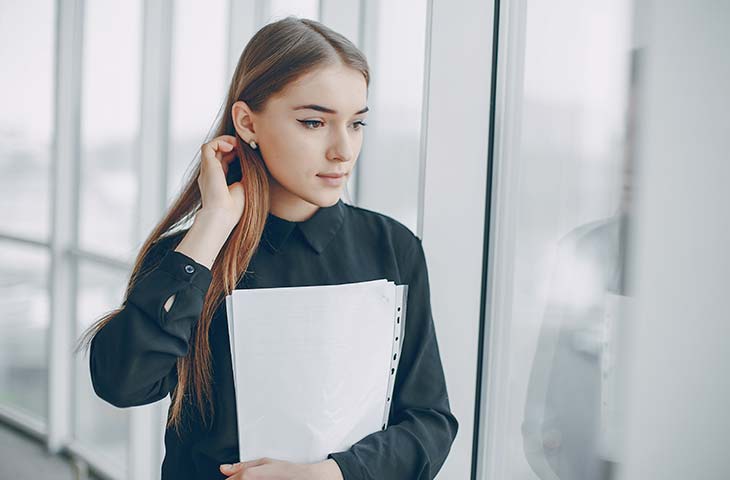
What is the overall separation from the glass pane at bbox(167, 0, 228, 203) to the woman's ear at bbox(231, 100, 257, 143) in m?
1.35

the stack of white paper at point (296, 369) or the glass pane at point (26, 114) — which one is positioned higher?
the glass pane at point (26, 114)

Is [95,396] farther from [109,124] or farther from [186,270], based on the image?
[186,270]

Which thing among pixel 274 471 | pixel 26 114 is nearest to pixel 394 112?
pixel 274 471

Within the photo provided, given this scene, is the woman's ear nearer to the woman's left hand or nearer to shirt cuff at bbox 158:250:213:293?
shirt cuff at bbox 158:250:213:293

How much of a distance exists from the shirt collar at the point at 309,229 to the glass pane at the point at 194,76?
1.37 m

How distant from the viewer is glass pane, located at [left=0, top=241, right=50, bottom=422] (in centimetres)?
370

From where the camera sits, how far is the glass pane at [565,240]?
3.08ft

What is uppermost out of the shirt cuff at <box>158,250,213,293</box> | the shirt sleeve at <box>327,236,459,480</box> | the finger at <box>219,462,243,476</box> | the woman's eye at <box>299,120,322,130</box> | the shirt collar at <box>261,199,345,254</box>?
the woman's eye at <box>299,120,322,130</box>

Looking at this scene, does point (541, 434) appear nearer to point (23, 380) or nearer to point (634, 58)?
point (634, 58)

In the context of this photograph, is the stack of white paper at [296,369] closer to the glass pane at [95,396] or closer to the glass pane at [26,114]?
the glass pane at [95,396]

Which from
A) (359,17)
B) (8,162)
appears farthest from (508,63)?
(8,162)

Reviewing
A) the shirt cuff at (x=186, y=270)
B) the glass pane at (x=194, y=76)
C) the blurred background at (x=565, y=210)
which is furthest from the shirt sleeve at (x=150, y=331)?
the glass pane at (x=194, y=76)

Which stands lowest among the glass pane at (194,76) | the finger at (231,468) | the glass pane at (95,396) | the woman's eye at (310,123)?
the glass pane at (95,396)

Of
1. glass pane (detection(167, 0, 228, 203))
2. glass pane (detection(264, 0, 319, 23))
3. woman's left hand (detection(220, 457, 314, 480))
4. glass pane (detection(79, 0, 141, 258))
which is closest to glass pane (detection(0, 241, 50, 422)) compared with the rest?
glass pane (detection(79, 0, 141, 258))
